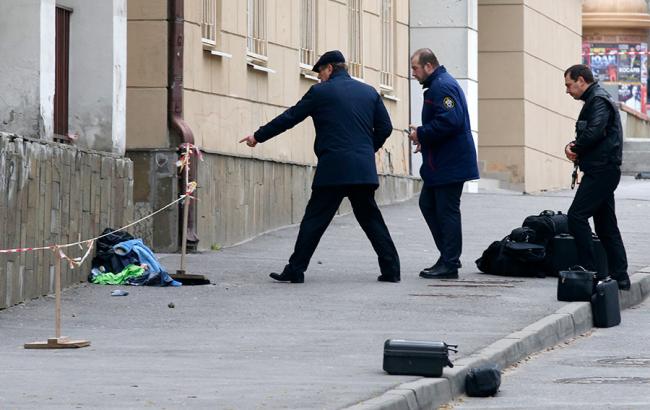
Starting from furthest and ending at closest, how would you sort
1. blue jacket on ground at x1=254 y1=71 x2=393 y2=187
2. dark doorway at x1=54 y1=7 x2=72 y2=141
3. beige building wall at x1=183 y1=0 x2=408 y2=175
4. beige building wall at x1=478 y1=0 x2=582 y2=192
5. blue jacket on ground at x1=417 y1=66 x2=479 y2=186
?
beige building wall at x1=478 y1=0 x2=582 y2=192 → beige building wall at x1=183 y1=0 x2=408 y2=175 → dark doorway at x1=54 y1=7 x2=72 y2=141 → blue jacket on ground at x1=417 y1=66 x2=479 y2=186 → blue jacket on ground at x1=254 y1=71 x2=393 y2=187

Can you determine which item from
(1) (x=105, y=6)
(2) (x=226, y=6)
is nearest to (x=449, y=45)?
(2) (x=226, y=6)

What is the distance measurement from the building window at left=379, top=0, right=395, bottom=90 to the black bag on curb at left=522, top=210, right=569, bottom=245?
9.58 meters

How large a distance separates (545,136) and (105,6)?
18.1 meters

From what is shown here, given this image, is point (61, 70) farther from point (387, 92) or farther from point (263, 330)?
point (387, 92)

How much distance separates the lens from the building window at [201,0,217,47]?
63.0ft

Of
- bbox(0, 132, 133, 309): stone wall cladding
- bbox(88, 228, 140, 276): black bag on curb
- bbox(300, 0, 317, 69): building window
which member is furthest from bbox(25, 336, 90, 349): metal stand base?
bbox(300, 0, 317, 69): building window

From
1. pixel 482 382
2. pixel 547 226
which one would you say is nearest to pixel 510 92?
pixel 547 226

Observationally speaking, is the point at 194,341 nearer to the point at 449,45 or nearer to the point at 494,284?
the point at 494,284

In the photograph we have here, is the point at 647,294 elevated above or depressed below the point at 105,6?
below

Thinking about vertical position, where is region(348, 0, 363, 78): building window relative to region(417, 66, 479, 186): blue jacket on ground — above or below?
above

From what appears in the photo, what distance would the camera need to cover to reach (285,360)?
10.8 m

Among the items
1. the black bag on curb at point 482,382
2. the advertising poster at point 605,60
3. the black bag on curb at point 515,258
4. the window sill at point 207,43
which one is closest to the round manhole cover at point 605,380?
the black bag on curb at point 482,382

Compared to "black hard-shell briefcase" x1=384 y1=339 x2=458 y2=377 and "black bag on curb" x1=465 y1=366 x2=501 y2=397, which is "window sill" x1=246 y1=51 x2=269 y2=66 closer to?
"black bag on curb" x1=465 y1=366 x2=501 y2=397

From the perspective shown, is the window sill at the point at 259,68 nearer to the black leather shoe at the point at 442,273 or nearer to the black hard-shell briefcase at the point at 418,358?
the black leather shoe at the point at 442,273
